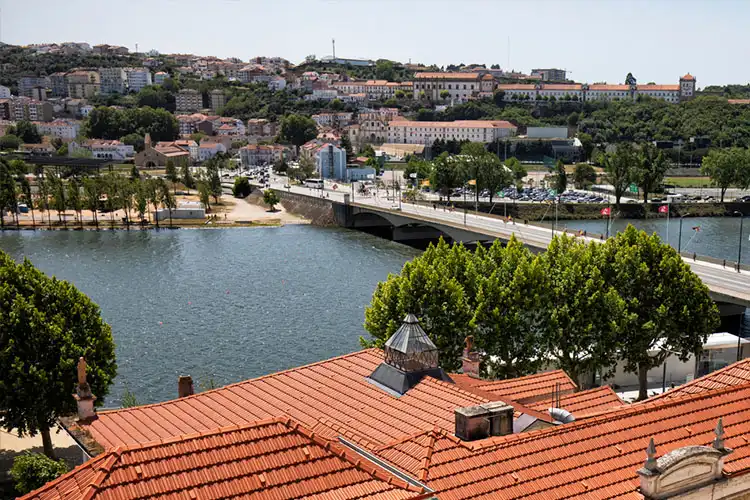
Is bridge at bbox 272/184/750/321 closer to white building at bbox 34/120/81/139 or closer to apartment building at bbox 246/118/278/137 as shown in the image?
apartment building at bbox 246/118/278/137

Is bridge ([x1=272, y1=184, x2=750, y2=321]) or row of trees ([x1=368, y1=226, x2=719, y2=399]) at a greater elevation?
row of trees ([x1=368, y1=226, x2=719, y2=399])

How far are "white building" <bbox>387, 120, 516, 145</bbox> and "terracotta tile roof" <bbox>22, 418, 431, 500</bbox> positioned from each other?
15183cm

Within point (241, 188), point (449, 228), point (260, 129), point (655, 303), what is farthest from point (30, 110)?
point (655, 303)

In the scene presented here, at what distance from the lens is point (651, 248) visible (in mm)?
30656

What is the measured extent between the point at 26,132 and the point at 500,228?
12476cm

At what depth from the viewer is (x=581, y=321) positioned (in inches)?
1119

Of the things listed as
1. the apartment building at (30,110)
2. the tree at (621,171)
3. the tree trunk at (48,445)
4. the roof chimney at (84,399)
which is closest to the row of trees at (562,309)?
the tree trunk at (48,445)

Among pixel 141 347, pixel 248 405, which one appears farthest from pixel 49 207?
pixel 248 405

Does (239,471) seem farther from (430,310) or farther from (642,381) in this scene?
(642,381)

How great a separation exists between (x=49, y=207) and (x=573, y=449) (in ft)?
298

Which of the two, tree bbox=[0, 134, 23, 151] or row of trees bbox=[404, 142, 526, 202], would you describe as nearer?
row of trees bbox=[404, 142, 526, 202]

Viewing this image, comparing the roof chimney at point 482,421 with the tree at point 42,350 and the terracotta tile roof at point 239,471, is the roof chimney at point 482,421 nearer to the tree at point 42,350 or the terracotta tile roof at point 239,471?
the terracotta tile roof at point 239,471

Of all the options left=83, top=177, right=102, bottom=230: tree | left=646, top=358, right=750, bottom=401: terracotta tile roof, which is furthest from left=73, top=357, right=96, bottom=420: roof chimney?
left=83, top=177, right=102, bottom=230: tree

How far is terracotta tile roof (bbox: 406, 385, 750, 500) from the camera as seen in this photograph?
12.0m
